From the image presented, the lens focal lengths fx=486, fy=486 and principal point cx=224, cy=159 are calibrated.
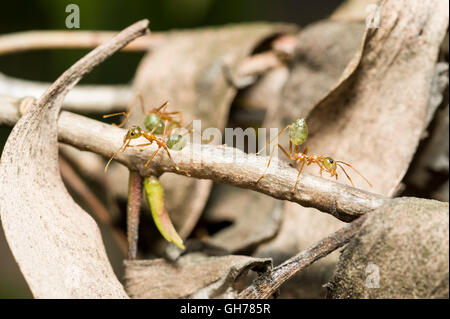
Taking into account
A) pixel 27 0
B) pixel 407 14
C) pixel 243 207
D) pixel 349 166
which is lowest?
pixel 243 207

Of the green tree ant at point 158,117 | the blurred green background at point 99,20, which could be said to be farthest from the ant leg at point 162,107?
the blurred green background at point 99,20

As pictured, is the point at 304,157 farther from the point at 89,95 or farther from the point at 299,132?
the point at 89,95

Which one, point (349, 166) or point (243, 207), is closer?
point (349, 166)

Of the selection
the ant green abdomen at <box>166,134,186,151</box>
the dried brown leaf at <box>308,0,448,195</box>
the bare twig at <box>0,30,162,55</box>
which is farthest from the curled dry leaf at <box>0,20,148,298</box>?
the bare twig at <box>0,30,162,55</box>

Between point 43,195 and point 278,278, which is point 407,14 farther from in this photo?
point 43,195

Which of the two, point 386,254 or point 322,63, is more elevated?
point 322,63

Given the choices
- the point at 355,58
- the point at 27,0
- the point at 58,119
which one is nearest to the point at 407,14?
the point at 355,58

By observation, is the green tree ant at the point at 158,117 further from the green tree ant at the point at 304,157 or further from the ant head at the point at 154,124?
the green tree ant at the point at 304,157

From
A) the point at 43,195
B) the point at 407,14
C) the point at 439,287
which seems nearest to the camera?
the point at 439,287

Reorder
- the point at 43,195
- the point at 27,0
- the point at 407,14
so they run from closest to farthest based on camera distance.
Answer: the point at 43,195, the point at 407,14, the point at 27,0
